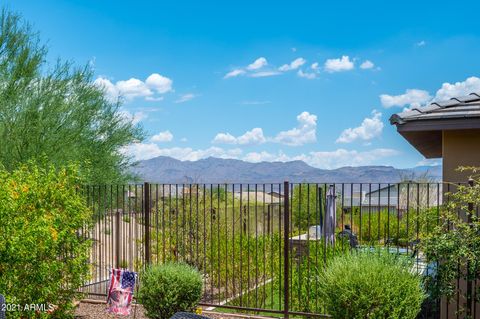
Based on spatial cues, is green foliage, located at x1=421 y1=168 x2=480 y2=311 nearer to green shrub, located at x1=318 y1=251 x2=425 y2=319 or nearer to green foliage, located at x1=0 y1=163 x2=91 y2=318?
green shrub, located at x1=318 y1=251 x2=425 y2=319

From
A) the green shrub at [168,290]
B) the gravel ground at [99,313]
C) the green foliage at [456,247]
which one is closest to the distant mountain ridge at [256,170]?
the gravel ground at [99,313]

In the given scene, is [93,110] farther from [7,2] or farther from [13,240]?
[13,240]

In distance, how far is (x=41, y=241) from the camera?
23.8ft

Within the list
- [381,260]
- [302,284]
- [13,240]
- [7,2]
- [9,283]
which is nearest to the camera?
[381,260]

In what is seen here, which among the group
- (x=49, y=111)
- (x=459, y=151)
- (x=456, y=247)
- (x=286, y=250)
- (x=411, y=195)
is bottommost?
(x=286, y=250)

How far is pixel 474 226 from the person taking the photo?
644cm

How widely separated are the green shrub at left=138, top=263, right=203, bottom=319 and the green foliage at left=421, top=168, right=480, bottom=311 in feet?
10.8

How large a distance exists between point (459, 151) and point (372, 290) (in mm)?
2377

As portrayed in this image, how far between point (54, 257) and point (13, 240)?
1.06 m

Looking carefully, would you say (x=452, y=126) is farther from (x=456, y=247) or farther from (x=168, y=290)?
(x=168, y=290)

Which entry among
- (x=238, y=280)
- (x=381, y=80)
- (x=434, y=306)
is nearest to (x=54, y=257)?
(x=238, y=280)

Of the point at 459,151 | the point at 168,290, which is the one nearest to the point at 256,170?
the point at 168,290

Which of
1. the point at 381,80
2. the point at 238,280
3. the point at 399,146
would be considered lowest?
the point at 238,280

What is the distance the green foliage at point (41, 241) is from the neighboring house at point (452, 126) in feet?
16.2
